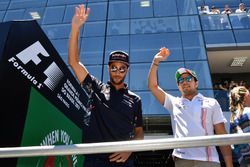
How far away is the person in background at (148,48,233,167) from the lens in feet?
8.80

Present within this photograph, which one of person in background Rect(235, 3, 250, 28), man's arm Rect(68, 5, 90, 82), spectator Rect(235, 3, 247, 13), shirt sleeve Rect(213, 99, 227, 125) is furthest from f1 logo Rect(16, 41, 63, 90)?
spectator Rect(235, 3, 247, 13)

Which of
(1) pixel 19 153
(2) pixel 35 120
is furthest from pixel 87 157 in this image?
(1) pixel 19 153

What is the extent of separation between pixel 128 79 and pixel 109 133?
35.2 feet

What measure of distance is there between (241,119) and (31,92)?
A: 2.07m

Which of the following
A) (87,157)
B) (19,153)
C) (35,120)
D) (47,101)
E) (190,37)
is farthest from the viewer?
(190,37)

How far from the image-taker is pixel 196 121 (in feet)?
9.25

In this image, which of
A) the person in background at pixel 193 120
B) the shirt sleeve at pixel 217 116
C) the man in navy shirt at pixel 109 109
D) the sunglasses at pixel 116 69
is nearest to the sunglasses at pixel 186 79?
the person in background at pixel 193 120

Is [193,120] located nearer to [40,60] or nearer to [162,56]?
[162,56]

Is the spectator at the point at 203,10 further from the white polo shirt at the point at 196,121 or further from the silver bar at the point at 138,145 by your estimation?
the silver bar at the point at 138,145

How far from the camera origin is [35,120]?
2.83 meters

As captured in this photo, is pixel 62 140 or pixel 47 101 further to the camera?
pixel 62 140

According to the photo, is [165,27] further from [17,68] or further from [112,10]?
[17,68]

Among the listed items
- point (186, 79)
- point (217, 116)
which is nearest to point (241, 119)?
point (217, 116)

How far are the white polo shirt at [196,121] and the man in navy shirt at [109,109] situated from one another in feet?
1.23
